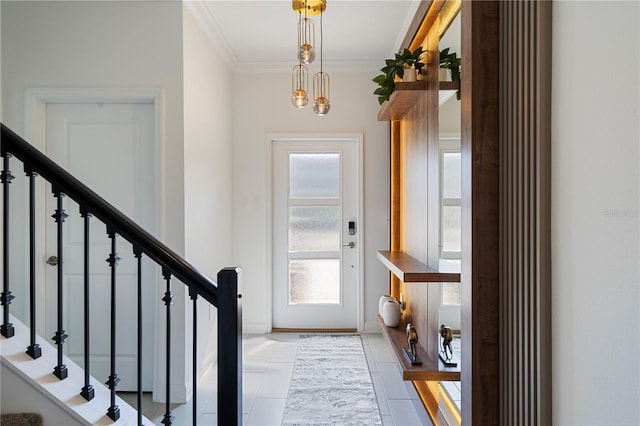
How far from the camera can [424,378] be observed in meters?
2.00

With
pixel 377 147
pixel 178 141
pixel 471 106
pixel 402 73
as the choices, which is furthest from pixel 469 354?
pixel 377 147

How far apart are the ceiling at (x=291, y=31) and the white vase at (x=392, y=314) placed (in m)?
2.14

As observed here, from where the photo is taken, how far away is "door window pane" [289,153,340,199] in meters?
4.14

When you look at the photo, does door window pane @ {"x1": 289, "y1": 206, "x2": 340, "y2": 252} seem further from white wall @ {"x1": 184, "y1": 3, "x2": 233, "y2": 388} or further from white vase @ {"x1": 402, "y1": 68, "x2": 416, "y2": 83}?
white vase @ {"x1": 402, "y1": 68, "x2": 416, "y2": 83}

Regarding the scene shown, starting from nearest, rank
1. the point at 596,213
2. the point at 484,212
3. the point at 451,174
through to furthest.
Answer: the point at 596,213 → the point at 484,212 → the point at 451,174

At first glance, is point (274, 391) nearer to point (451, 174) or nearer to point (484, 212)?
point (451, 174)

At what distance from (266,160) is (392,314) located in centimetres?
207

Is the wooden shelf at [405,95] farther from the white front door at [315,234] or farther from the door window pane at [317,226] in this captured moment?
the door window pane at [317,226]

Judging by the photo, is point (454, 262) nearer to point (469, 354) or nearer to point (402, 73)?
point (469, 354)

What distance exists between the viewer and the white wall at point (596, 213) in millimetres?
828

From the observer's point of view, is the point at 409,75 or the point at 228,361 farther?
the point at 409,75

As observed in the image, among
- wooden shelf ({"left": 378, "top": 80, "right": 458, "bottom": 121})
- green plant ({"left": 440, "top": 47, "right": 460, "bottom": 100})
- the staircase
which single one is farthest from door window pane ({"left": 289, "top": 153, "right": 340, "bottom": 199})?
the staircase

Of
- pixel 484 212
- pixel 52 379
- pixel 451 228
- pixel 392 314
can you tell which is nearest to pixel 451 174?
pixel 451 228

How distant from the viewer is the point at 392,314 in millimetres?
2807
